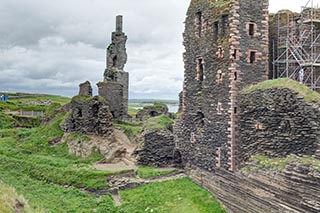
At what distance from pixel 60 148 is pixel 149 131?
27.2 ft

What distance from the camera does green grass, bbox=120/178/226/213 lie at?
861 inches

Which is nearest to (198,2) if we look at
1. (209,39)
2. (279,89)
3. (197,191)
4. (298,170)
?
(209,39)

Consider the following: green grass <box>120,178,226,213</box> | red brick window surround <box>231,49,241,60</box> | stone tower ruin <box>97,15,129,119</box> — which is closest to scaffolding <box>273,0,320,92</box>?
red brick window surround <box>231,49,241,60</box>

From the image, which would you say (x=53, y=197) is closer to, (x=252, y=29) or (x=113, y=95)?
(x=252, y=29)

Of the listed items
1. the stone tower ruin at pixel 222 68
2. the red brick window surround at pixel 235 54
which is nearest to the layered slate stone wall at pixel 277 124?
the stone tower ruin at pixel 222 68

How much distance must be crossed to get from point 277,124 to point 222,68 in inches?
219

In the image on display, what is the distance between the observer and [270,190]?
1819 cm

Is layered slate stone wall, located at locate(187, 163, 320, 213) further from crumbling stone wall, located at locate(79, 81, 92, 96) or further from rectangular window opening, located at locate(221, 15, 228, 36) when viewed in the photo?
crumbling stone wall, located at locate(79, 81, 92, 96)

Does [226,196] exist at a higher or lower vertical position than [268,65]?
lower

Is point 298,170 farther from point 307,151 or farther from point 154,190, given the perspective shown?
point 154,190

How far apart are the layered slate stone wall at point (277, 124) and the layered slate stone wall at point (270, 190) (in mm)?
1518

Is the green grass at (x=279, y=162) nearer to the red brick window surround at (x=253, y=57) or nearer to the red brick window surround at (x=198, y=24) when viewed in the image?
the red brick window surround at (x=253, y=57)

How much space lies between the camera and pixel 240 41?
2314 centimetres

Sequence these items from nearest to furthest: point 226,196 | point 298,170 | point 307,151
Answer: point 298,170, point 307,151, point 226,196
